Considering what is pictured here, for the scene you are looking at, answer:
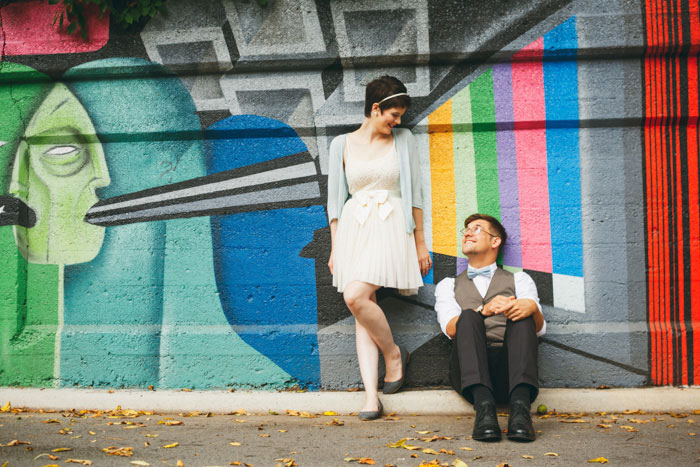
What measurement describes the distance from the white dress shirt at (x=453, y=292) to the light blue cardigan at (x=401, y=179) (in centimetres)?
48

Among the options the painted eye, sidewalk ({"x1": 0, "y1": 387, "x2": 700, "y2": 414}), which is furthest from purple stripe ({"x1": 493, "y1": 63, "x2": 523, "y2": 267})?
the painted eye

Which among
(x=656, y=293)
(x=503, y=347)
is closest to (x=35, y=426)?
(x=503, y=347)

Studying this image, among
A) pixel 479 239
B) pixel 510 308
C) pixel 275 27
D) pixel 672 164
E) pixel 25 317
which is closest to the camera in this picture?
pixel 510 308

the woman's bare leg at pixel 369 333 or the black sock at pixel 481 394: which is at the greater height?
the woman's bare leg at pixel 369 333

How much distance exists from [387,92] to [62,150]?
262cm

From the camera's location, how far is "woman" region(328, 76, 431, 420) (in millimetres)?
4016

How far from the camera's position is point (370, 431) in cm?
370

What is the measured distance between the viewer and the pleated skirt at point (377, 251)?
4008 millimetres

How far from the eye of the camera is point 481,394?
3527 mm

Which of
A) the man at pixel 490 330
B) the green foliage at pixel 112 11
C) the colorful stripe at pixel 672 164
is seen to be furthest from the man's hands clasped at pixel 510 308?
the green foliage at pixel 112 11

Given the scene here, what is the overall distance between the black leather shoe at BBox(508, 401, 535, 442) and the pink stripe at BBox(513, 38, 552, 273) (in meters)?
1.31

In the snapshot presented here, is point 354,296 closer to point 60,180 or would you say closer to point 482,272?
point 482,272

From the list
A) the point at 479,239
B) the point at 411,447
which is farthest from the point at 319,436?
the point at 479,239

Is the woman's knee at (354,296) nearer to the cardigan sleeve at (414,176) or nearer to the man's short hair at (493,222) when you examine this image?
the cardigan sleeve at (414,176)
